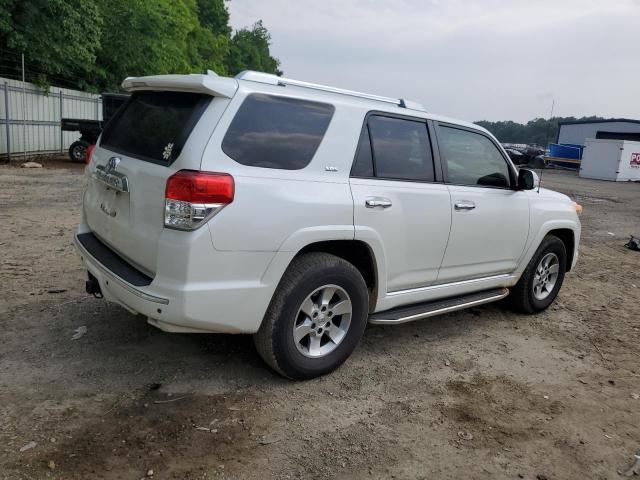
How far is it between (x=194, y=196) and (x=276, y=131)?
70 centimetres

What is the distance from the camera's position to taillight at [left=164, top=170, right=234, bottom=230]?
2912 millimetres

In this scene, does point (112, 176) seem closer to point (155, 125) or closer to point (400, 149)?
point (155, 125)

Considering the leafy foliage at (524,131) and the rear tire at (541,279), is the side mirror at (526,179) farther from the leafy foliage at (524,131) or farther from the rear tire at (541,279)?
the leafy foliage at (524,131)

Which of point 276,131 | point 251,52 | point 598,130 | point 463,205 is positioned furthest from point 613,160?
point 251,52

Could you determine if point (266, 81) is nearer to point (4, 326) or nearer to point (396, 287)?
point (396, 287)

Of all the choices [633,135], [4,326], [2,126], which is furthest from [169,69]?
[633,135]

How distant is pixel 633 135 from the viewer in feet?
136

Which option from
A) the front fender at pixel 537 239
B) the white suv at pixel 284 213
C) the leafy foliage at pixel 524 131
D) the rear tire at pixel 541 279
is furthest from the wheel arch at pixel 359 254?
the leafy foliage at pixel 524 131

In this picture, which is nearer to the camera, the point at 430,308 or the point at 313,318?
the point at 313,318

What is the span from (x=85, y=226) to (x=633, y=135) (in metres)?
46.0

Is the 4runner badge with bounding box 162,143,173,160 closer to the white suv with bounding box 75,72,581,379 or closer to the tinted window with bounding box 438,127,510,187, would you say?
the white suv with bounding box 75,72,581,379

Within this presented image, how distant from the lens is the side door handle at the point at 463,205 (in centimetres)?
423

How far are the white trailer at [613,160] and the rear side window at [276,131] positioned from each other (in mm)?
30269

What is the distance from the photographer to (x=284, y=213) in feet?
10.4
